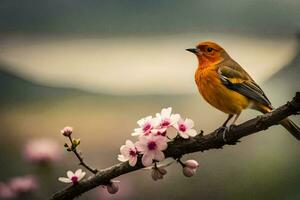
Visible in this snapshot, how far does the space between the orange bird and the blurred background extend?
39 cm

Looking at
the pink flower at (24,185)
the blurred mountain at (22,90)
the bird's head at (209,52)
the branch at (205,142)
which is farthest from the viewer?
the blurred mountain at (22,90)

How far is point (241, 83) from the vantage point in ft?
3.35

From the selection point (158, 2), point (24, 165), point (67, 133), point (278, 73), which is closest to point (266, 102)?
point (67, 133)

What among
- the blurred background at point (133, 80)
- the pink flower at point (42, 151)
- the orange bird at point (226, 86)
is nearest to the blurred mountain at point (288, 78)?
the blurred background at point (133, 80)

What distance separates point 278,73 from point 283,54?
0.04 metres

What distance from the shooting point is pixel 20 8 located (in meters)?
1.56

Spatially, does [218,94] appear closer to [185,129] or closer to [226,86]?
[226,86]

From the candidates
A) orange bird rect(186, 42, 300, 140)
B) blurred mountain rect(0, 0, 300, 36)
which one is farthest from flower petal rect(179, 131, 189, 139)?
blurred mountain rect(0, 0, 300, 36)

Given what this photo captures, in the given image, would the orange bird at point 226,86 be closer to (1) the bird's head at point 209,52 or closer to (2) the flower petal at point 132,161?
(1) the bird's head at point 209,52

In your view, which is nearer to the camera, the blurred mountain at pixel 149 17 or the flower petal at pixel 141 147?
the flower petal at pixel 141 147

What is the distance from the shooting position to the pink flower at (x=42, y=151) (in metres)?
1.36

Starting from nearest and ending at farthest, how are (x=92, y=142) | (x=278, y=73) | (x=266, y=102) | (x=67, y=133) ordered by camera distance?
(x=67, y=133)
(x=266, y=102)
(x=278, y=73)
(x=92, y=142)

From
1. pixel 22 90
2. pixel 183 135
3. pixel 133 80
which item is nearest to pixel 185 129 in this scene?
pixel 183 135

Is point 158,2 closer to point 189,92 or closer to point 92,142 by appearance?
point 189,92
